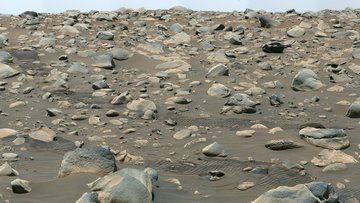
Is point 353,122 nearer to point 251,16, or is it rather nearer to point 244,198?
point 244,198

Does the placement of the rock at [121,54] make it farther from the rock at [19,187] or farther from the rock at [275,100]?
the rock at [19,187]

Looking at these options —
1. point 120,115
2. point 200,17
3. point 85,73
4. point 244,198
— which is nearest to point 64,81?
point 85,73

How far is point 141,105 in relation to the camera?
20.0ft

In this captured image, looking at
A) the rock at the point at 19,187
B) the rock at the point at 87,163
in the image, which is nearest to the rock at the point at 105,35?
the rock at the point at 87,163

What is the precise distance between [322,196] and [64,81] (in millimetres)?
4629

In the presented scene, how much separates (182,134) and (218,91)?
1.50m

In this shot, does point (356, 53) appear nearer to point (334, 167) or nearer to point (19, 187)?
point (334, 167)

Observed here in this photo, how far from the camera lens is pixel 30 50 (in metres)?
8.80

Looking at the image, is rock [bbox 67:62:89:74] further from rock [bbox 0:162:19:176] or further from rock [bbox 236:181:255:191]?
rock [bbox 236:181:255:191]

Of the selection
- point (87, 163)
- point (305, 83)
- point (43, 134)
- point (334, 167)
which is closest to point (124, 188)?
point (87, 163)

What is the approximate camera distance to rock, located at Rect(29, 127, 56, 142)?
504 cm

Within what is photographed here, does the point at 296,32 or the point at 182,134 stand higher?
the point at 296,32

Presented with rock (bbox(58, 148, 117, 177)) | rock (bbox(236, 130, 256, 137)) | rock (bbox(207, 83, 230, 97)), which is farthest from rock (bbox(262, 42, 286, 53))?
rock (bbox(58, 148, 117, 177))

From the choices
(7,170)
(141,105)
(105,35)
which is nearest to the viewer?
(7,170)
